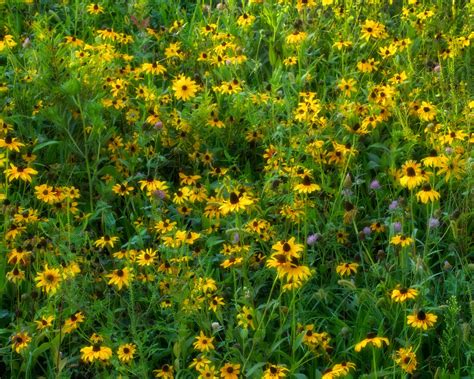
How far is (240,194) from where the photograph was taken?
116 inches

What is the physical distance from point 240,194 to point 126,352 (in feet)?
2.19

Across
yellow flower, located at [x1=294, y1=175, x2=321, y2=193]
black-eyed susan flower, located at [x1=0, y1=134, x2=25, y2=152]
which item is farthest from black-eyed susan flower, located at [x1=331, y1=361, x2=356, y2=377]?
black-eyed susan flower, located at [x1=0, y1=134, x2=25, y2=152]

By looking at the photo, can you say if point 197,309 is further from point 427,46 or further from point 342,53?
point 427,46

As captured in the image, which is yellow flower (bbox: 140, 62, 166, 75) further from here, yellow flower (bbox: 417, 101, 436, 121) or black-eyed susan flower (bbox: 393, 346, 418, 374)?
black-eyed susan flower (bbox: 393, 346, 418, 374)

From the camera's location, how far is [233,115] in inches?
146

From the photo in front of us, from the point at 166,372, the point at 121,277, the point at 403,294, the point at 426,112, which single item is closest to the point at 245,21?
the point at 426,112

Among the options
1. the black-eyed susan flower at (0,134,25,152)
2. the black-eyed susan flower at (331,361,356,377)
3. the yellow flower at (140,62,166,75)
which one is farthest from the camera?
the yellow flower at (140,62,166,75)

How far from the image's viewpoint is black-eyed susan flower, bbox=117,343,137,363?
2508mm

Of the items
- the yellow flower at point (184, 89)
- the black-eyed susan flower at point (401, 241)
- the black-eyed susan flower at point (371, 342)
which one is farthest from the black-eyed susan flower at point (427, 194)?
the yellow flower at point (184, 89)

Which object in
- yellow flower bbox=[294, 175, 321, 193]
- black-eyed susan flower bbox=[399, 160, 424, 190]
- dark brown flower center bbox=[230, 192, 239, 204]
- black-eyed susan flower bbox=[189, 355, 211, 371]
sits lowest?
black-eyed susan flower bbox=[189, 355, 211, 371]

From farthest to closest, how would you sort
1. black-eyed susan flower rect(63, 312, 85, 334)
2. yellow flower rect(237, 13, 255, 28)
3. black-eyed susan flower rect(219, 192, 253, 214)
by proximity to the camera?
yellow flower rect(237, 13, 255, 28) → black-eyed susan flower rect(219, 192, 253, 214) → black-eyed susan flower rect(63, 312, 85, 334)

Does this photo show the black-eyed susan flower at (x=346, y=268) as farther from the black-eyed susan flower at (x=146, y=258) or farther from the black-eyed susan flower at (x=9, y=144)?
the black-eyed susan flower at (x=9, y=144)

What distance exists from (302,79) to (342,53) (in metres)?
0.36

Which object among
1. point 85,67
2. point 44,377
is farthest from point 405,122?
point 44,377
